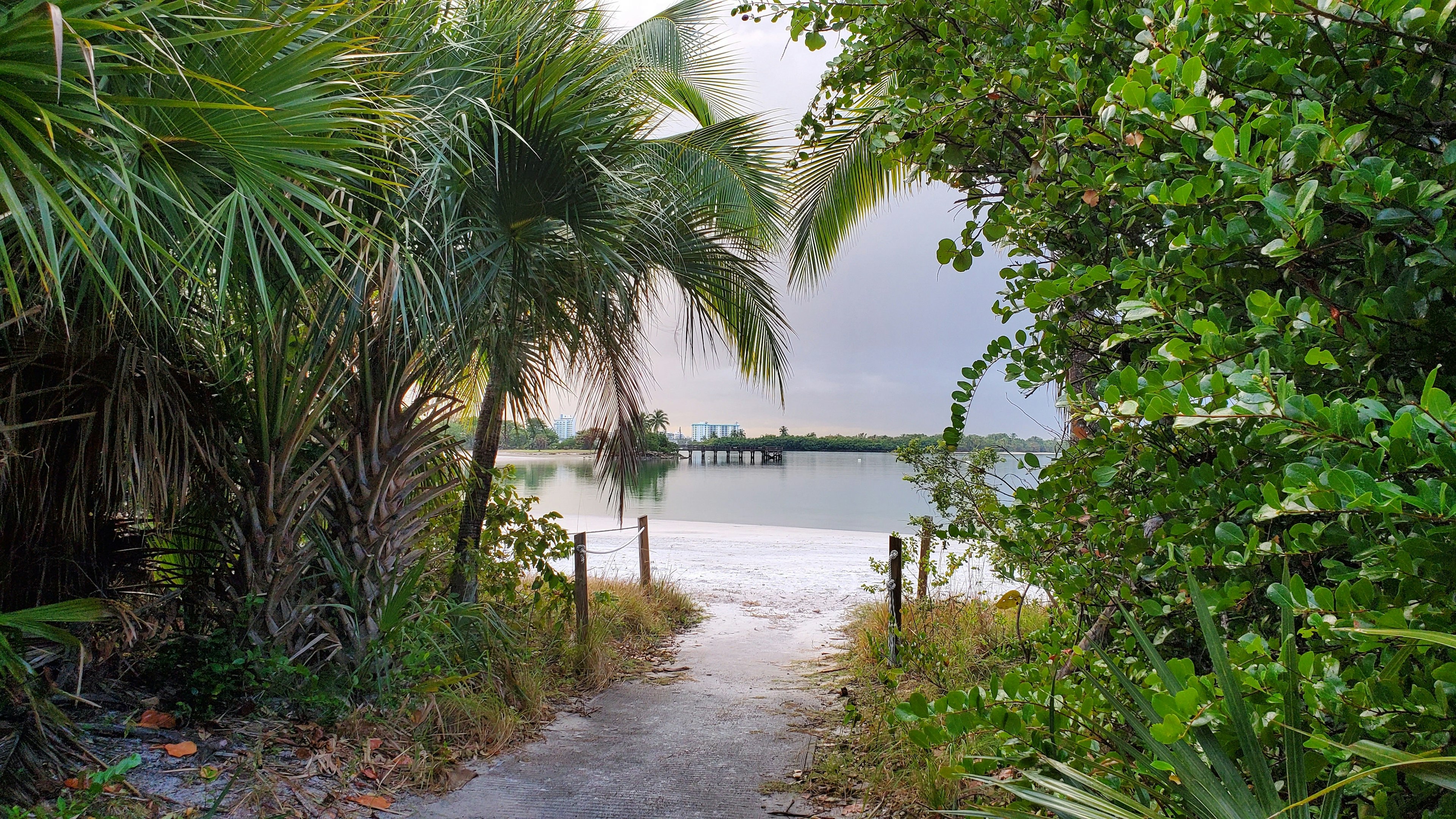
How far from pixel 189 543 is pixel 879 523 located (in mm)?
20759

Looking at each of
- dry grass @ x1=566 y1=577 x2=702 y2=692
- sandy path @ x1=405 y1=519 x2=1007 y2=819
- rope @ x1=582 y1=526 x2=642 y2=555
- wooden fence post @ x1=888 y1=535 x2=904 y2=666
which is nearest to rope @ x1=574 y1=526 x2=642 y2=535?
rope @ x1=582 y1=526 x2=642 y2=555

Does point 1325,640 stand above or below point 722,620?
above

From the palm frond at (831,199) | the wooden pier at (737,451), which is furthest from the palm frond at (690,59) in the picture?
the wooden pier at (737,451)

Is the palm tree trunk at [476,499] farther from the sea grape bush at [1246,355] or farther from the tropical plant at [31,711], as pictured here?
the sea grape bush at [1246,355]

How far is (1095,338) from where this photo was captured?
2.22m

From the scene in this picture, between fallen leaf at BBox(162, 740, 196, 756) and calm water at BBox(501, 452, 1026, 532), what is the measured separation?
3975 millimetres

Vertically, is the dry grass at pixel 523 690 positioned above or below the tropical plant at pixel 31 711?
below

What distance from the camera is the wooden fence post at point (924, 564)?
6414mm

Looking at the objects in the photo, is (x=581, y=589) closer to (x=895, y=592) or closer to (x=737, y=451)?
(x=895, y=592)

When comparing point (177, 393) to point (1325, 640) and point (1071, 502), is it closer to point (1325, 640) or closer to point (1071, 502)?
point (1071, 502)

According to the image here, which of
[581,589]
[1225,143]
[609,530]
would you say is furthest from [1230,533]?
[609,530]

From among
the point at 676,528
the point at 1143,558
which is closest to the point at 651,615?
the point at 1143,558

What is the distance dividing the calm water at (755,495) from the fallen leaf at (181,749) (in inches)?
157

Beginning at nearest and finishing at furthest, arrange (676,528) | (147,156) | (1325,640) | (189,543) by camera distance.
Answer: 1. (1325,640)
2. (147,156)
3. (189,543)
4. (676,528)
